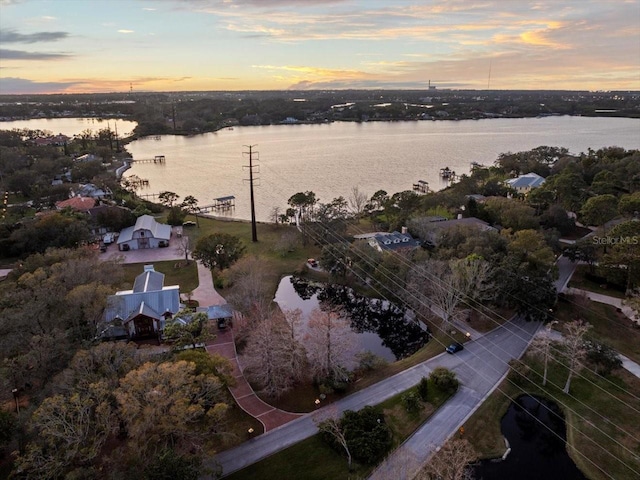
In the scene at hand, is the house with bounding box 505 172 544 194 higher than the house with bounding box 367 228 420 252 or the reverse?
higher

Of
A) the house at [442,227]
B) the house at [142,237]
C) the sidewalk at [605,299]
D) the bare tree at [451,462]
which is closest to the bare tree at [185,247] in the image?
the house at [142,237]

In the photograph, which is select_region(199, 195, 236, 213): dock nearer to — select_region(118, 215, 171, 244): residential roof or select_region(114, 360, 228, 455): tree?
select_region(118, 215, 171, 244): residential roof

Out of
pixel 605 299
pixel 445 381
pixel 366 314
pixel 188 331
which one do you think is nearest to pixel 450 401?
pixel 445 381

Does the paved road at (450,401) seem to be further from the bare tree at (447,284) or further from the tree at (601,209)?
the tree at (601,209)

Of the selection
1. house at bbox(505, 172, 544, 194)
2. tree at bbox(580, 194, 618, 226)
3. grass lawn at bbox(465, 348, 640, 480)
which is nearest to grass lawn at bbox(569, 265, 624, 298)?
tree at bbox(580, 194, 618, 226)

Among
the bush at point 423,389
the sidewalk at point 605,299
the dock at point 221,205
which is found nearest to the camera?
the bush at point 423,389

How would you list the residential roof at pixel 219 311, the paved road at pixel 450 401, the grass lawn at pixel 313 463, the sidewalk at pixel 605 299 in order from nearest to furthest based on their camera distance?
the grass lawn at pixel 313 463, the paved road at pixel 450 401, the residential roof at pixel 219 311, the sidewalk at pixel 605 299

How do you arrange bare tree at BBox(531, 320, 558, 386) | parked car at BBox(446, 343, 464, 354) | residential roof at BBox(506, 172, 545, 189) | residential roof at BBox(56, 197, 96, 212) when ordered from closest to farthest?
bare tree at BBox(531, 320, 558, 386) → parked car at BBox(446, 343, 464, 354) → residential roof at BBox(56, 197, 96, 212) → residential roof at BBox(506, 172, 545, 189)

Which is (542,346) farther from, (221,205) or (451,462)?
(221,205)
